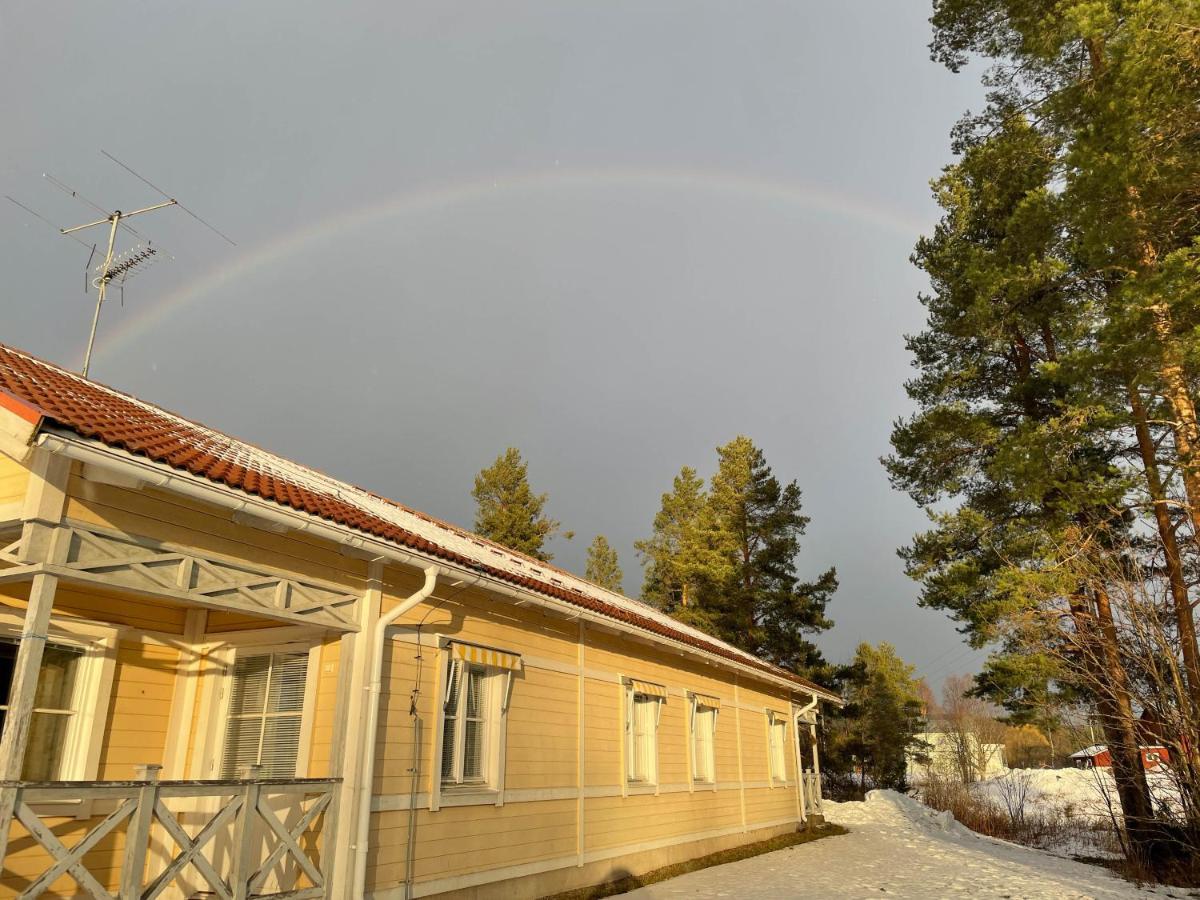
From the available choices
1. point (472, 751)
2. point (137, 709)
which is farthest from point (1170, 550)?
point (137, 709)

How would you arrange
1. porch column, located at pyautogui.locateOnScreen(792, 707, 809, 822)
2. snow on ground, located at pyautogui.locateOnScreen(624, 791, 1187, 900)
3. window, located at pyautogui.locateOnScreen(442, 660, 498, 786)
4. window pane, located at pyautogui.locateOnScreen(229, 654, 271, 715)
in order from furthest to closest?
porch column, located at pyautogui.locateOnScreen(792, 707, 809, 822) → snow on ground, located at pyautogui.locateOnScreen(624, 791, 1187, 900) → window, located at pyautogui.locateOnScreen(442, 660, 498, 786) → window pane, located at pyautogui.locateOnScreen(229, 654, 271, 715)

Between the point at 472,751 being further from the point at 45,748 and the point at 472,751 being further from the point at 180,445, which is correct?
the point at 180,445

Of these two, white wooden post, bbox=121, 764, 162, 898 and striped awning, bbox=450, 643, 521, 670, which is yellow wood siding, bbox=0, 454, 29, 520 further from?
striped awning, bbox=450, 643, 521, 670

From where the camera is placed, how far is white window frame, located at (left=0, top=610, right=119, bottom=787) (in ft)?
21.1

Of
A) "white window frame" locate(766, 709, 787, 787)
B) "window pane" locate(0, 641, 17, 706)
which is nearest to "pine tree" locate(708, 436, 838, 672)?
"white window frame" locate(766, 709, 787, 787)

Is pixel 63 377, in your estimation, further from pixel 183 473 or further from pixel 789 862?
pixel 789 862

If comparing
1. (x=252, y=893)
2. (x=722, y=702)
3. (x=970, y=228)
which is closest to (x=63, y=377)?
(x=252, y=893)

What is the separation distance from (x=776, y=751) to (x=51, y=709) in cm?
1558

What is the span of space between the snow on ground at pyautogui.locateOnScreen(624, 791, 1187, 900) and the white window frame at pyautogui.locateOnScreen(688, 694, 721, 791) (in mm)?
1430

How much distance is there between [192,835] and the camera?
7.05 m

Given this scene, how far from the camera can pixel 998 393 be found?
1773cm

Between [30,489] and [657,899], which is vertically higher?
[30,489]

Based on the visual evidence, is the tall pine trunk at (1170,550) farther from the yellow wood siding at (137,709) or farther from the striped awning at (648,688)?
the yellow wood siding at (137,709)

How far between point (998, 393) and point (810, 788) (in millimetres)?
11024
